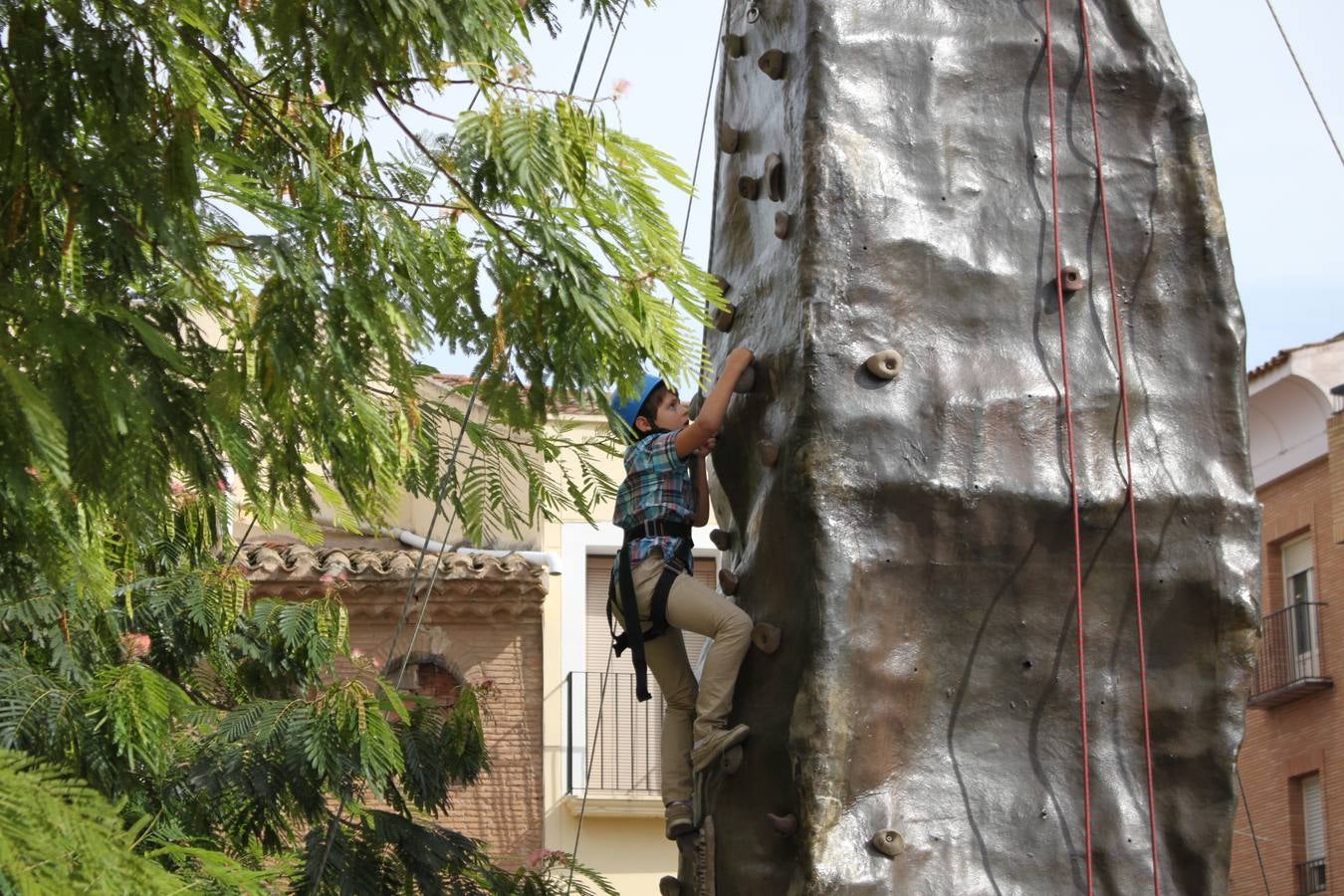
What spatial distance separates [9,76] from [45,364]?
2.63ft

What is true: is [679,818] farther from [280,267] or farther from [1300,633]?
[1300,633]

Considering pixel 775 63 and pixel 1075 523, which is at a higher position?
pixel 775 63

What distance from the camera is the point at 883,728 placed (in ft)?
18.6

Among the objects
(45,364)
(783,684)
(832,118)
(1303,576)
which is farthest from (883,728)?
(1303,576)

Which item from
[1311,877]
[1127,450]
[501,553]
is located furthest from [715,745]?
[1311,877]

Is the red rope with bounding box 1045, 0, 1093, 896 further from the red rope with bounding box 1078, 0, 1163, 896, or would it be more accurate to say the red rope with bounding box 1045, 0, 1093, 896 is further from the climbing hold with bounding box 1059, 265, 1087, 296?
the red rope with bounding box 1078, 0, 1163, 896

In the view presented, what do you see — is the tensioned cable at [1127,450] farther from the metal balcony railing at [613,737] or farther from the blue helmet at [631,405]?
the metal balcony railing at [613,737]

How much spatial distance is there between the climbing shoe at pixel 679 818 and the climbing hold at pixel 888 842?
65 cm

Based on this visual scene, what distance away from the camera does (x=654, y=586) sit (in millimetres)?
6254

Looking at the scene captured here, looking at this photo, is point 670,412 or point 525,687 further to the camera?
point 525,687

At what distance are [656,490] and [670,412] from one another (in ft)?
0.76

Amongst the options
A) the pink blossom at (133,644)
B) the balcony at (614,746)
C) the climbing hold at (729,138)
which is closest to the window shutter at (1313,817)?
the balcony at (614,746)

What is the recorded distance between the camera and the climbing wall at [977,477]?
5691mm

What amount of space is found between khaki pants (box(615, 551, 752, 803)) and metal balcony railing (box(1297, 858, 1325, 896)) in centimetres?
1180
